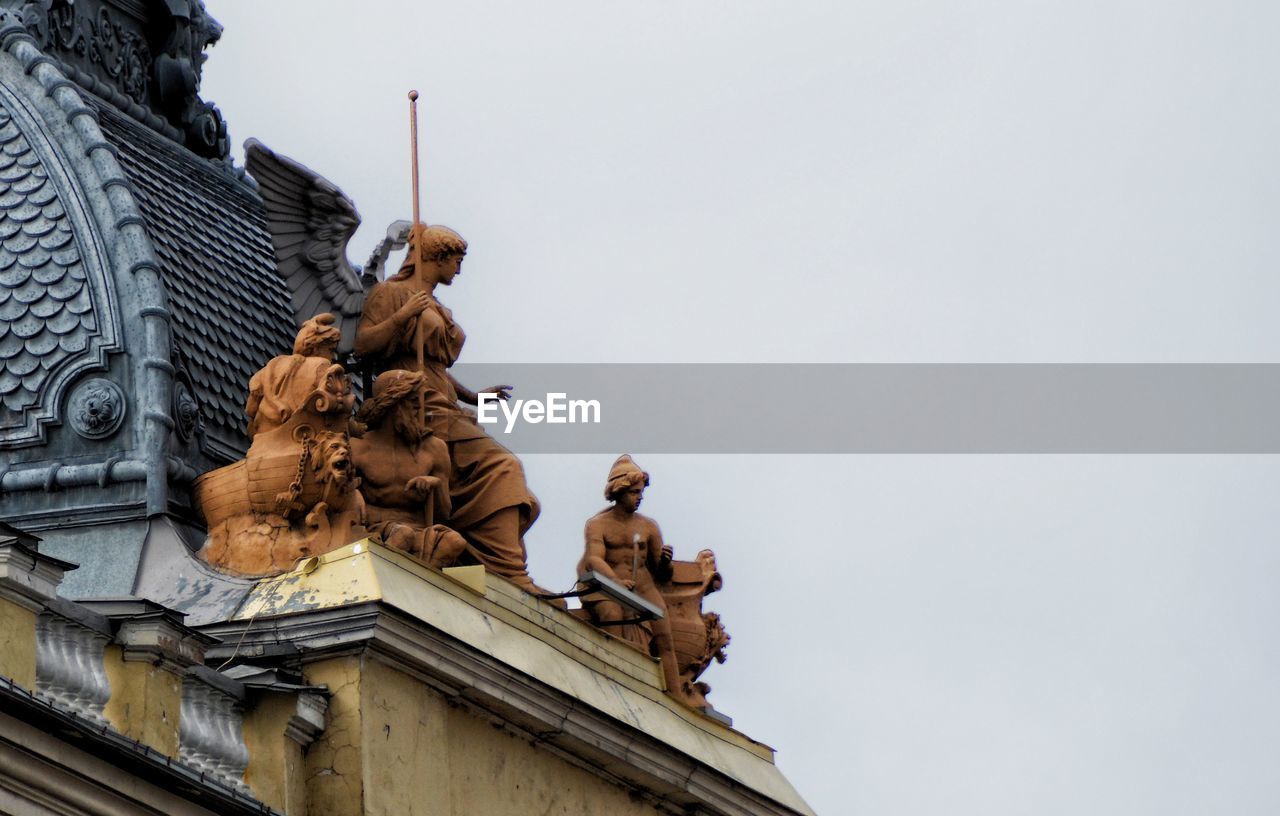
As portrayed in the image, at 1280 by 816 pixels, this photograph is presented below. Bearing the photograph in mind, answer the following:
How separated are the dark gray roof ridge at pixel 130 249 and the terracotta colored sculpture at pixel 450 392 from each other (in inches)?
59.8

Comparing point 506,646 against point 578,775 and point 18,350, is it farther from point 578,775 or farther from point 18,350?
point 18,350

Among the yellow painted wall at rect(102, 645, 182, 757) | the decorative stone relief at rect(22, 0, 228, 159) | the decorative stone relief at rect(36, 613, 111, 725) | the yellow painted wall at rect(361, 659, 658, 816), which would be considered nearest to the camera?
the decorative stone relief at rect(36, 613, 111, 725)

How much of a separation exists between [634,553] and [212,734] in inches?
249

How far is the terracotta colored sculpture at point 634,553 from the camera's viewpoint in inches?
1181

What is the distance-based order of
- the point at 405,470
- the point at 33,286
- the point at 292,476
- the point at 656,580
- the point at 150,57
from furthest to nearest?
the point at 150,57
the point at 656,580
the point at 33,286
the point at 405,470
the point at 292,476

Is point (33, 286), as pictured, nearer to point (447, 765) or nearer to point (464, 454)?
point (464, 454)

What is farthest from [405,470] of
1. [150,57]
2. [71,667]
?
[150,57]

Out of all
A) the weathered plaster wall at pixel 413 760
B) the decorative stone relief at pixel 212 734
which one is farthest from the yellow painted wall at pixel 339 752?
the decorative stone relief at pixel 212 734

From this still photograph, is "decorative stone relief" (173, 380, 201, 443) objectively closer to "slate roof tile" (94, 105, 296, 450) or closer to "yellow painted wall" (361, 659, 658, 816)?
"slate roof tile" (94, 105, 296, 450)

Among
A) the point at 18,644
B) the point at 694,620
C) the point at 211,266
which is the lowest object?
the point at 18,644

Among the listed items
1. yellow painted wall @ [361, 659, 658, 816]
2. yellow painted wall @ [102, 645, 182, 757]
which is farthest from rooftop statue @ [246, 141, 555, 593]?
yellow painted wall @ [102, 645, 182, 757]

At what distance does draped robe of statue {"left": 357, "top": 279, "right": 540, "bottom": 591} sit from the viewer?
2884 cm

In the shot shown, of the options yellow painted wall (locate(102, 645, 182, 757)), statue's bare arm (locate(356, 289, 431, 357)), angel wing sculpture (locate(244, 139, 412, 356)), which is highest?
angel wing sculpture (locate(244, 139, 412, 356))

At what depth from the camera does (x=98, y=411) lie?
94.2ft
